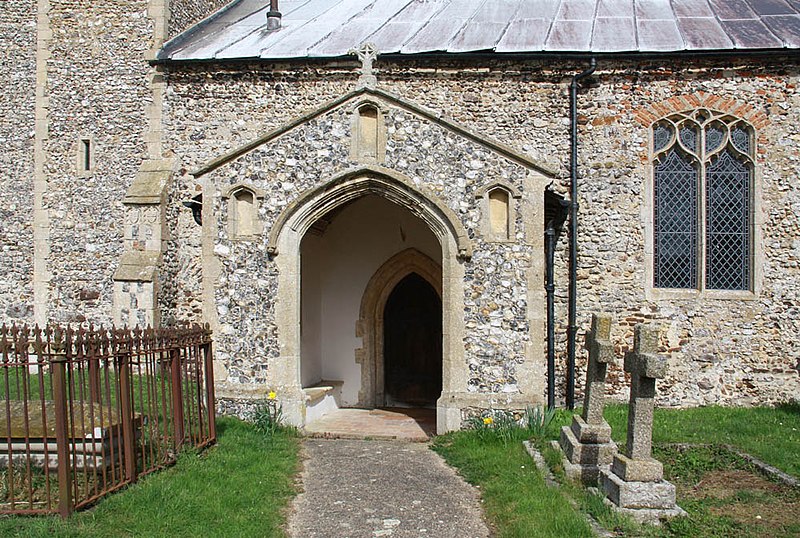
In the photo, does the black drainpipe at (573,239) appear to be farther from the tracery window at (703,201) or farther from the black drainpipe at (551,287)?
the tracery window at (703,201)

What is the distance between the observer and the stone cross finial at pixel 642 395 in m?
5.94

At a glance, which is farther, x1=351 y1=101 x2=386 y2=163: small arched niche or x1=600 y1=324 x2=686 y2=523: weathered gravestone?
x1=351 y1=101 x2=386 y2=163: small arched niche

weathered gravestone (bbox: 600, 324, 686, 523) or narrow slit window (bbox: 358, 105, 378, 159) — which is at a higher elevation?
narrow slit window (bbox: 358, 105, 378, 159)

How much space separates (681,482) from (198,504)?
4.59m

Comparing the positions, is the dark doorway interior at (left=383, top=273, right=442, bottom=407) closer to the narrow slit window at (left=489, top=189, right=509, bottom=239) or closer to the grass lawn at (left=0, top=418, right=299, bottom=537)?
the narrow slit window at (left=489, top=189, right=509, bottom=239)

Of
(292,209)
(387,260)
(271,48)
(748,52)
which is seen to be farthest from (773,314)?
(271,48)

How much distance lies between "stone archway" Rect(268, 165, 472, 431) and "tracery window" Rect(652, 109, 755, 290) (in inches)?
168

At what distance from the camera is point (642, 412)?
19.7 ft

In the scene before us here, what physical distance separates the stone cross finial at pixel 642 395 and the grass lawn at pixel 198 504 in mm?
3014

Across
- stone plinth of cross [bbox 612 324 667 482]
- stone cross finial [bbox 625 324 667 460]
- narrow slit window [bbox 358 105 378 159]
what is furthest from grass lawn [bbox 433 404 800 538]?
narrow slit window [bbox 358 105 378 159]

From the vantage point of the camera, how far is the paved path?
6004 millimetres

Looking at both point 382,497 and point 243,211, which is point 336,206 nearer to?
point 243,211

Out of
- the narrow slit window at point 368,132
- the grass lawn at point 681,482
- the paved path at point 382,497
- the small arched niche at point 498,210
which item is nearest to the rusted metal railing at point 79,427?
the paved path at point 382,497

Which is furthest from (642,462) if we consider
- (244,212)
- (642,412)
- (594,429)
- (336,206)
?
(244,212)
